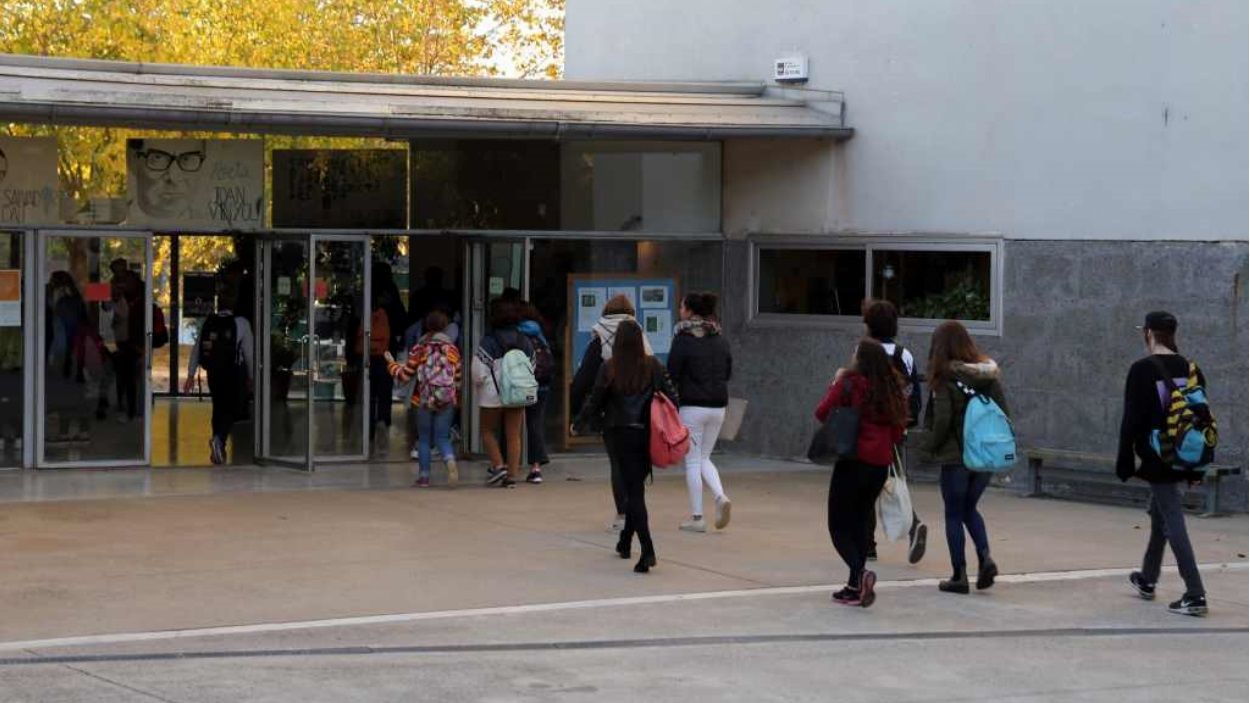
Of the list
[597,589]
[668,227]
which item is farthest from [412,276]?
[597,589]

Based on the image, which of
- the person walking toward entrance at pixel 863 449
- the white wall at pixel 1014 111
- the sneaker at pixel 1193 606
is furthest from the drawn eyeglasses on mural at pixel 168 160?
the sneaker at pixel 1193 606

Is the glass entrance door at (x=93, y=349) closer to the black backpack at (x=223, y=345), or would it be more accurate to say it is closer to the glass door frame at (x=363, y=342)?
the black backpack at (x=223, y=345)

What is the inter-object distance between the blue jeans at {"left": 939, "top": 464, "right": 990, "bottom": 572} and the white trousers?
7.68 ft

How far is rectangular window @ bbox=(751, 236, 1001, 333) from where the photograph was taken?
16234 millimetres

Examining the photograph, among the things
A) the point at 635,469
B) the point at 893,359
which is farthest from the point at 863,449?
the point at 635,469

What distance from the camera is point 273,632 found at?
927 cm

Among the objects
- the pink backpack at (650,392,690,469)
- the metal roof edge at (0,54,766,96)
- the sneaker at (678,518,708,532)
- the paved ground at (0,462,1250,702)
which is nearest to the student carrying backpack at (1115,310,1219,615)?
the paved ground at (0,462,1250,702)

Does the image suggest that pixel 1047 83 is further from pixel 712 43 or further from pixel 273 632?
pixel 273 632

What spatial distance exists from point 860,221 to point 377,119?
473 centimetres

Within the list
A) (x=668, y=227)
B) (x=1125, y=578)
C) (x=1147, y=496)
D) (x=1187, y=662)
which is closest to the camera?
(x=1187, y=662)

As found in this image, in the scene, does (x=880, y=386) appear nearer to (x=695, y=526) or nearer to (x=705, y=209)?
(x=695, y=526)

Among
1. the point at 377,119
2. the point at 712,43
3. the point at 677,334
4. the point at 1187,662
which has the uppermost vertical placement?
the point at 712,43

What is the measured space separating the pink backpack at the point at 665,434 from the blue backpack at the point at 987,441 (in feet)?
5.92

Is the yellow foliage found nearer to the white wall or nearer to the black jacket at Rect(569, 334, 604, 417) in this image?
the white wall
